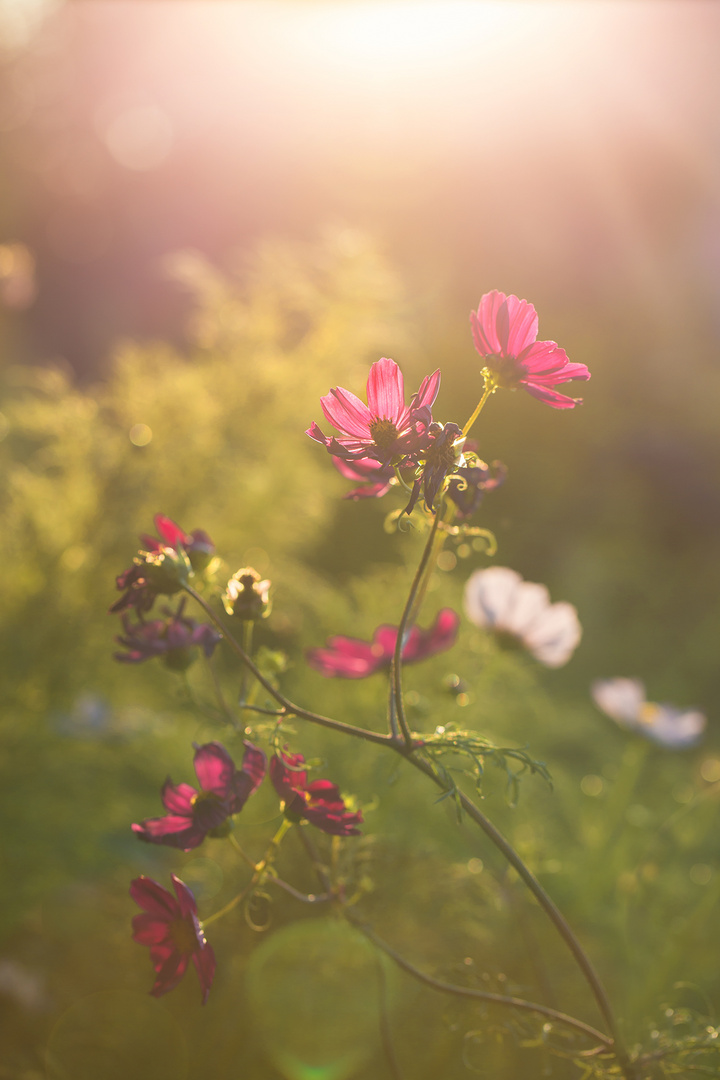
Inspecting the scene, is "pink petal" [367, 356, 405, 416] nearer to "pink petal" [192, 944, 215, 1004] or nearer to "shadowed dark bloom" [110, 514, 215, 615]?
"shadowed dark bloom" [110, 514, 215, 615]

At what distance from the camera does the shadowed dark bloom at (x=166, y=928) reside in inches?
12.0

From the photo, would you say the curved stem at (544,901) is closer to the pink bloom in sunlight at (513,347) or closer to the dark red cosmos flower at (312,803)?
the dark red cosmos flower at (312,803)

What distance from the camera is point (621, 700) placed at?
724 mm

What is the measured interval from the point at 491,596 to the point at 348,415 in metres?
0.31

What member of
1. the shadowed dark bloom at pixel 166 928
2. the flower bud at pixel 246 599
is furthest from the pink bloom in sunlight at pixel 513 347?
the shadowed dark bloom at pixel 166 928

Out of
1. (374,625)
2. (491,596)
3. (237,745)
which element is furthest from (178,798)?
(374,625)

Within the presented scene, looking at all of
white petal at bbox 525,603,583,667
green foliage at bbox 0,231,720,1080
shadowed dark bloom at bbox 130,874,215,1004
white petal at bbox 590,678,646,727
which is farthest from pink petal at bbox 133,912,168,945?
white petal at bbox 590,678,646,727

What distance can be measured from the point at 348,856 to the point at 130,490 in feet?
1.73

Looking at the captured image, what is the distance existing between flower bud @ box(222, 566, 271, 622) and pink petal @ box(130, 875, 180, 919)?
0.12m

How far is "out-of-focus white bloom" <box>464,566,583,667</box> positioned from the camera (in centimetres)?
56

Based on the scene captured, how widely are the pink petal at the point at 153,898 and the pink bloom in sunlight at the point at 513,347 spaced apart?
0.25 meters

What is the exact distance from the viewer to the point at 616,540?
2.19 metres

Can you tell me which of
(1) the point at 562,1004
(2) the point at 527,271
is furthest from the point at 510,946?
(2) the point at 527,271

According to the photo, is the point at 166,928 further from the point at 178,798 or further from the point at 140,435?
the point at 140,435
